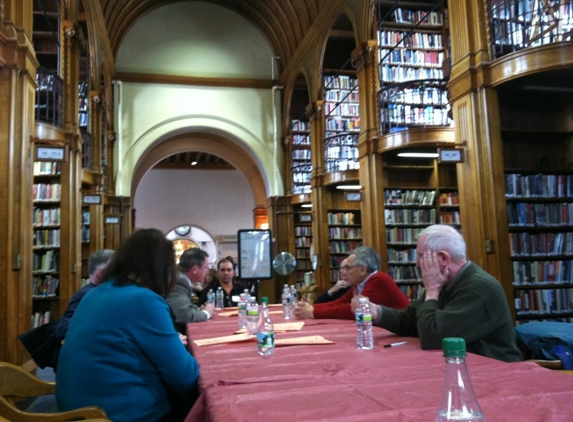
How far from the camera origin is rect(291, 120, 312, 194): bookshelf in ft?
43.0

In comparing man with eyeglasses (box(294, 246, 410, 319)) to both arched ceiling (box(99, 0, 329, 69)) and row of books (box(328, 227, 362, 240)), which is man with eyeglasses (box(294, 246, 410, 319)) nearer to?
row of books (box(328, 227, 362, 240))

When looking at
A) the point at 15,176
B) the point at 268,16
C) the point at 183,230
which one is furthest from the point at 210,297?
the point at 183,230

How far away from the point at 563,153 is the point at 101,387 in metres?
5.93

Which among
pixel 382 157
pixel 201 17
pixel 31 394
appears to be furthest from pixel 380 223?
pixel 201 17

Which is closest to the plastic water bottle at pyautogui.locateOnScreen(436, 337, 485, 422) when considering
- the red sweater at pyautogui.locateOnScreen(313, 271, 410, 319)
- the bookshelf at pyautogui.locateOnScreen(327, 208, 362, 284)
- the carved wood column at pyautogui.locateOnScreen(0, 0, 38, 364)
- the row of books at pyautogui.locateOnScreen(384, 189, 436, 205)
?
the red sweater at pyautogui.locateOnScreen(313, 271, 410, 319)

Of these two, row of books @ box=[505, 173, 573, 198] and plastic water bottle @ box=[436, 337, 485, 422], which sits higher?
row of books @ box=[505, 173, 573, 198]

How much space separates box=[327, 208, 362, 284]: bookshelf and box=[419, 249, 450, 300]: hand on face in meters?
8.29

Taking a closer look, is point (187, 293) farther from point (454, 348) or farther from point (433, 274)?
point (454, 348)

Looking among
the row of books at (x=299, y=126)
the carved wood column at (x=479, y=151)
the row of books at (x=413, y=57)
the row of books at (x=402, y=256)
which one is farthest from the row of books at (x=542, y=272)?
the row of books at (x=299, y=126)

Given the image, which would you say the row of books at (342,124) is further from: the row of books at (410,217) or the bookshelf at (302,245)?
the row of books at (410,217)

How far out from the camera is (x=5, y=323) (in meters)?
4.59

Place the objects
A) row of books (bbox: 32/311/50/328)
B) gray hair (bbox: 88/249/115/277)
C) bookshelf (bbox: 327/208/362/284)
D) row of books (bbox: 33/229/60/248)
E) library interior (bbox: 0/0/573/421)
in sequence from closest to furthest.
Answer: gray hair (bbox: 88/249/115/277)
library interior (bbox: 0/0/573/421)
row of books (bbox: 32/311/50/328)
row of books (bbox: 33/229/60/248)
bookshelf (bbox: 327/208/362/284)

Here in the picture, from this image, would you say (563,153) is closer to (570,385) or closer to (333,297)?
(333,297)

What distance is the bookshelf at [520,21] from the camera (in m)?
5.66
